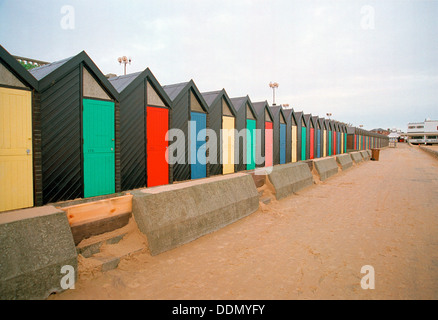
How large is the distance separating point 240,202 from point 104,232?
3.41m

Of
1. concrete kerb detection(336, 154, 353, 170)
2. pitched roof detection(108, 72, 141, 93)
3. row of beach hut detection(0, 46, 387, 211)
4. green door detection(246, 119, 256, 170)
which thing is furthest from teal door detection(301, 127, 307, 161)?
pitched roof detection(108, 72, 141, 93)

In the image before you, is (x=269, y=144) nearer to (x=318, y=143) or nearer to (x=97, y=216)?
(x=318, y=143)

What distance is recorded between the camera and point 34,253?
10.2 feet

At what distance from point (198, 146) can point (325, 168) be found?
300 inches

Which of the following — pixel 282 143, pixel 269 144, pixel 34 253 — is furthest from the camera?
pixel 282 143

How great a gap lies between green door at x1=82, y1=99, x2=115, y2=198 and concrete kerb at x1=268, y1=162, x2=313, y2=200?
4976 millimetres

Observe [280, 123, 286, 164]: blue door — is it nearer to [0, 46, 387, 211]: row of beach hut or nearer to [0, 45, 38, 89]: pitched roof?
[0, 46, 387, 211]: row of beach hut

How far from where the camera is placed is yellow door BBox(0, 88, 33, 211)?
6074 mm

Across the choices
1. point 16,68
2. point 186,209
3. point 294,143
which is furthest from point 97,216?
point 294,143

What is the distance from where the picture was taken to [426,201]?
884 centimetres

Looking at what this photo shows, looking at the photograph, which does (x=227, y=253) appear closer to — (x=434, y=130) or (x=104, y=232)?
(x=104, y=232)

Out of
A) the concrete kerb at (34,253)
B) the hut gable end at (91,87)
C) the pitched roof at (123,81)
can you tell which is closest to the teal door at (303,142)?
the pitched roof at (123,81)

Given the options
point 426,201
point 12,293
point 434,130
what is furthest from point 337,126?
point 434,130

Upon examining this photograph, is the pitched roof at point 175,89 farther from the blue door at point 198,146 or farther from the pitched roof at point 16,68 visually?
the pitched roof at point 16,68
